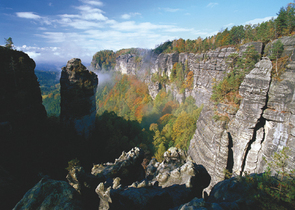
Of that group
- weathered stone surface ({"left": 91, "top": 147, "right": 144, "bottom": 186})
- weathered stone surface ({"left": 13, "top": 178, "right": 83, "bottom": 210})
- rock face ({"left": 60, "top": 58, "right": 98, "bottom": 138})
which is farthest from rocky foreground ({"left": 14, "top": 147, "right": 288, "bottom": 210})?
rock face ({"left": 60, "top": 58, "right": 98, "bottom": 138})

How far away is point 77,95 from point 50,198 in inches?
805

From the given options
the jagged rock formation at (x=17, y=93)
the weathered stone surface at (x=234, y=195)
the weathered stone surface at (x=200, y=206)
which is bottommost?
the weathered stone surface at (x=234, y=195)

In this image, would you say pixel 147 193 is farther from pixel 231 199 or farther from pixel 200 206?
pixel 231 199

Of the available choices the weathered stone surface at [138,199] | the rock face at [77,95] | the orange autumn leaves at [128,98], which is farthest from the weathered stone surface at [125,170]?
the orange autumn leaves at [128,98]

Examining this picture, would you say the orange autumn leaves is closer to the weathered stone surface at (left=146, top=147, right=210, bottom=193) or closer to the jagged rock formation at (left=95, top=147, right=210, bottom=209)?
the weathered stone surface at (left=146, top=147, right=210, bottom=193)

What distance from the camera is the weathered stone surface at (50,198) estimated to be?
523cm

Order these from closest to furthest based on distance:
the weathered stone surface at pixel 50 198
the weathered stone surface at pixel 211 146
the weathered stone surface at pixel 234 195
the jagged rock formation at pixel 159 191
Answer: the weathered stone surface at pixel 50 198 < the weathered stone surface at pixel 234 195 < the jagged rock formation at pixel 159 191 < the weathered stone surface at pixel 211 146

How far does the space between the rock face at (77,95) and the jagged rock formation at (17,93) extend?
5027 mm

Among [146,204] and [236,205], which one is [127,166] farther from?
[236,205]

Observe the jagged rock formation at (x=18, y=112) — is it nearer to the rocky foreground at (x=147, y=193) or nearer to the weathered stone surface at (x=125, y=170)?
the weathered stone surface at (x=125, y=170)

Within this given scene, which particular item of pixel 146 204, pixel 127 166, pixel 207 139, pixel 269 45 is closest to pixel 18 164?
pixel 127 166

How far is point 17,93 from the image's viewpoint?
15844 mm

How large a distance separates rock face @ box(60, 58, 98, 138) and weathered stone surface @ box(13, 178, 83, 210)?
64.8 ft

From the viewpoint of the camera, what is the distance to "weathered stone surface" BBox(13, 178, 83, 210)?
5234 millimetres
